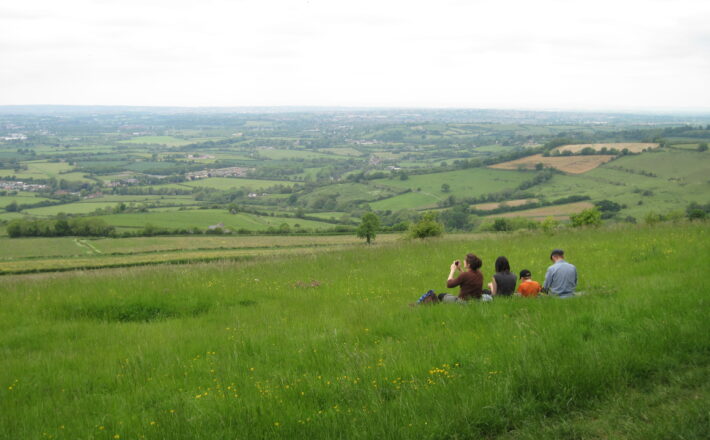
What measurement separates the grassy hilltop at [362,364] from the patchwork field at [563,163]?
343ft

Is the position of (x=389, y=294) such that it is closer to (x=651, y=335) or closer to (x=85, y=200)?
(x=651, y=335)

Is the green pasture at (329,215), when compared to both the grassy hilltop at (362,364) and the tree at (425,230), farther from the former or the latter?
the grassy hilltop at (362,364)

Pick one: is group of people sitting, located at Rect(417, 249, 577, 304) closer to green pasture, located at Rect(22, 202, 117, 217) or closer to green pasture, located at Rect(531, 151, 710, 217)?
green pasture, located at Rect(531, 151, 710, 217)

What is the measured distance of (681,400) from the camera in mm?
4855

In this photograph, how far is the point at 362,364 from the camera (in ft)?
20.5

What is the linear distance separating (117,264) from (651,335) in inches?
1790

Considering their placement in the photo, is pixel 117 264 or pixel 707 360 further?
pixel 117 264

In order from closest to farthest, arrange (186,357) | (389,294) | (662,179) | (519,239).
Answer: (186,357), (389,294), (519,239), (662,179)

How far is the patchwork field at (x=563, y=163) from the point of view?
351 ft

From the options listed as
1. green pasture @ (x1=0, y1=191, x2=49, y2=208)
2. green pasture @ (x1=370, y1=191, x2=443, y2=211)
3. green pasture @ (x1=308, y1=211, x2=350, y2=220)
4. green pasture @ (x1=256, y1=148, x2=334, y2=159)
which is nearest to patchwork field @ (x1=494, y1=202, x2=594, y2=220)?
green pasture @ (x1=370, y1=191, x2=443, y2=211)

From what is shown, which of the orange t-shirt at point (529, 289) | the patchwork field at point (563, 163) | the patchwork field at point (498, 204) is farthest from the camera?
the patchwork field at point (563, 163)

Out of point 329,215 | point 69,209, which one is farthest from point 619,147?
point 69,209

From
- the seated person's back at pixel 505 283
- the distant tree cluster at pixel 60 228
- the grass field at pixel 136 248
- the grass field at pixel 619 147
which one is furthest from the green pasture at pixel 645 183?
the distant tree cluster at pixel 60 228

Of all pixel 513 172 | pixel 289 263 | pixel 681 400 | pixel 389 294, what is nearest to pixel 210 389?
pixel 681 400
